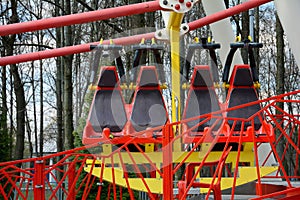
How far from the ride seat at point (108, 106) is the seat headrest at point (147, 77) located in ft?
1.17

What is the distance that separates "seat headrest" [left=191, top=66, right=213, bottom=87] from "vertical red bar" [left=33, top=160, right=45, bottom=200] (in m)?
2.14

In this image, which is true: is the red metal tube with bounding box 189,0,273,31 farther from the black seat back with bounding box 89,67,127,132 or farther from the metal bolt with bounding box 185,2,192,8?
the black seat back with bounding box 89,67,127,132

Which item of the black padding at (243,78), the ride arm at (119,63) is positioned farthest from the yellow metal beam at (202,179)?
the ride arm at (119,63)

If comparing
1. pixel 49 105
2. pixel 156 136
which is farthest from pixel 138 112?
pixel 49 105

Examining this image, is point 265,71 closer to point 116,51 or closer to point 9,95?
point 9,95

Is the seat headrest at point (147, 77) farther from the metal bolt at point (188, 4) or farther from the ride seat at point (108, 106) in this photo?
the metal bolt at point (188, 4)

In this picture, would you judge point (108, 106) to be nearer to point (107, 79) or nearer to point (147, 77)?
point (107, 79)

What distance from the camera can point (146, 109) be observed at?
670 cm

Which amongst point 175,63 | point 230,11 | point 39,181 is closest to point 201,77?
point 175,63

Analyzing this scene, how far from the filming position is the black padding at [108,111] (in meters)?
6.78

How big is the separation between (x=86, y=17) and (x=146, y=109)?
1.32 m

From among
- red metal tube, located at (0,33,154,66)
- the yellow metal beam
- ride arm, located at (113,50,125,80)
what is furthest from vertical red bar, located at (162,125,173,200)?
red metal tube, located at (0,33,154,66)

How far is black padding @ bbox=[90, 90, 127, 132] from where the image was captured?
267 inches

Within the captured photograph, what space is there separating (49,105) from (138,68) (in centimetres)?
2220
